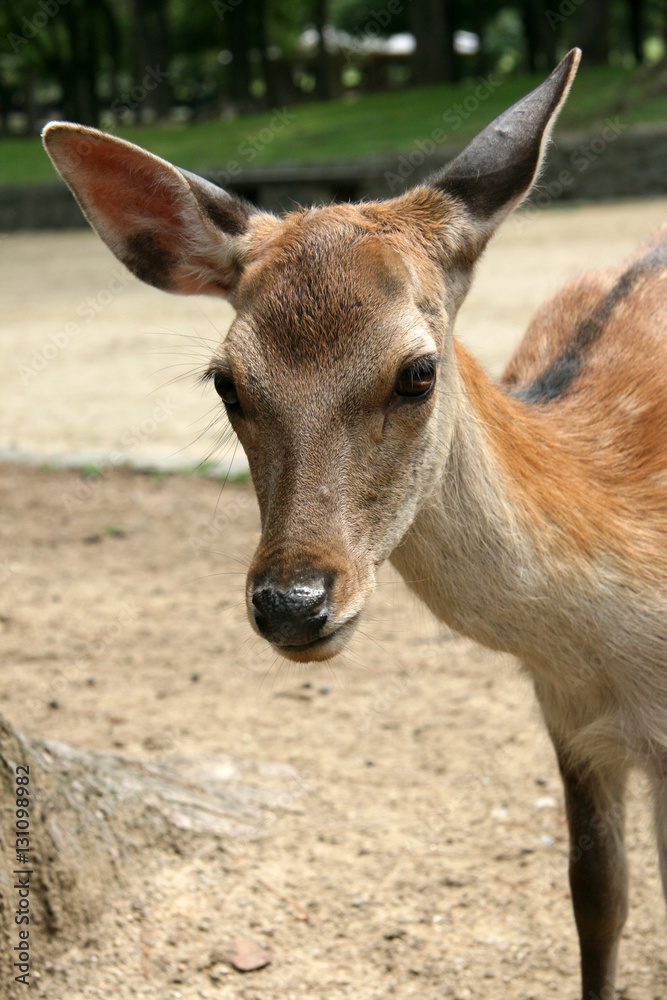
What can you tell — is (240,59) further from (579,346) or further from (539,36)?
(579,346)

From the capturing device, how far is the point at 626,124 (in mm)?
17719

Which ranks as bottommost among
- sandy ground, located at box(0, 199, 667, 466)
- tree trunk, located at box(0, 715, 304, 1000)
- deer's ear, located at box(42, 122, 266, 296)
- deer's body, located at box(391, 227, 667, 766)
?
sandy ground, located at box(0, 199, 667, 466)

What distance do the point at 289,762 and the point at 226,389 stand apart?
6.44 ft

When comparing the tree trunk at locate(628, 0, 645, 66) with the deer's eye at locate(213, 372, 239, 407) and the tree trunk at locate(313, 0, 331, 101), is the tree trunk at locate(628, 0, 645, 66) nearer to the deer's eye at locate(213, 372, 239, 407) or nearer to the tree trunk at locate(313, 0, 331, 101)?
the tree trunk at locate(313, 0, 331, 101)

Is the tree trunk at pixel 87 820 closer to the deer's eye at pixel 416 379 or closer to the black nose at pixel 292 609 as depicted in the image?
the black nose at pixel 292 609

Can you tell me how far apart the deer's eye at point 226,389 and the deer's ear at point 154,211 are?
0.42 m

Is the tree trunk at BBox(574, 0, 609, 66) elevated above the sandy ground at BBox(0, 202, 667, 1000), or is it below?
below

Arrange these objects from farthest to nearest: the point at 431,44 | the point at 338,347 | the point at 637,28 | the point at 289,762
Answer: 1. the point at 637,28
2. the point at 431,44
3. the point at 289,762
4. the point at 338,347

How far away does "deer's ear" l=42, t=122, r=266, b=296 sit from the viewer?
2.68 meters

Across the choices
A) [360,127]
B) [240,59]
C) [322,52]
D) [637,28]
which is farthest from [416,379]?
[322,52]

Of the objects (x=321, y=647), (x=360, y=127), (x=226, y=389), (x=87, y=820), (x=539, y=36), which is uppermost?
(x=226, y=389)

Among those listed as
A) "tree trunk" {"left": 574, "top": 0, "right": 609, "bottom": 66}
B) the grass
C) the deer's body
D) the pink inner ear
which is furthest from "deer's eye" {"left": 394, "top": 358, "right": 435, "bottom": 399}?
"tree trunk" {"left": 574, "top": 0, "right": 609, "bottom": 66}

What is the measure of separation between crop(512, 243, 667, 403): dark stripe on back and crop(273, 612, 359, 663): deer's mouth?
4.06 ft

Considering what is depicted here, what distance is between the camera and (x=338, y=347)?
2332 mm
